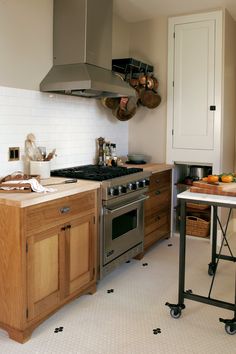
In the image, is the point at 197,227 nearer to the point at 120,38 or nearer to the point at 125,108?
the point at 125,108

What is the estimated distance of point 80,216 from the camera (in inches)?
106

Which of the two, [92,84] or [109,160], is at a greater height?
[92,84]

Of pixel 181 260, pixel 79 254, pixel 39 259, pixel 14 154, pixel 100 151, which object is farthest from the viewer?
pixel 100 151

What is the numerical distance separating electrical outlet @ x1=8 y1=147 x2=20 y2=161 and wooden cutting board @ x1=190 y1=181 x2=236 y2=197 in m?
1.38

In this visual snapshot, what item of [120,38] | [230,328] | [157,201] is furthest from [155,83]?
[230,328]

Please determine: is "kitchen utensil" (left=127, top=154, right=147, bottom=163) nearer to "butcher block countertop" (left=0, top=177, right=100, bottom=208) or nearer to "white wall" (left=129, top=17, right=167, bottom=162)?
"white wall" (left=129, top=17, right=167, bottom=162)

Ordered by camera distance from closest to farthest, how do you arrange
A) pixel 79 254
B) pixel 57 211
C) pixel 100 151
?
pixel 57 211
pixel 79 254
pixel 100 151

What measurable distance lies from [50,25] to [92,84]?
2.49ft

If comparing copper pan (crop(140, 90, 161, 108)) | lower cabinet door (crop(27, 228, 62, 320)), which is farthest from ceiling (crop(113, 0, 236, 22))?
lower cabinet door (crop(27, 228, 62, 320))

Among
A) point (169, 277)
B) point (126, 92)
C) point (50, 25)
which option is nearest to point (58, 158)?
point (126, 92)

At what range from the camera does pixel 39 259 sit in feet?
7.68

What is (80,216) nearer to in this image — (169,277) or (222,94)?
(169,277)

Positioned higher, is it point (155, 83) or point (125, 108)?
point (155, 83)

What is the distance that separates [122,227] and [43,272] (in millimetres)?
1043
